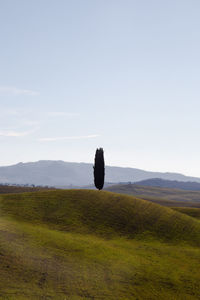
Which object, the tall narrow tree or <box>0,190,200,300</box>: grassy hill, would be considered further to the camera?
the tall narrow tree

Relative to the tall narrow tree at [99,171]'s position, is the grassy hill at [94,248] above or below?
below

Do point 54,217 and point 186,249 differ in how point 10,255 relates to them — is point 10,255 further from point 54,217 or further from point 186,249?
point 186,249

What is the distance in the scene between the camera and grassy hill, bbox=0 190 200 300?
21312 millimetres

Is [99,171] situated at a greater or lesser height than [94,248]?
greater

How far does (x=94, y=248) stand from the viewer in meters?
31.3

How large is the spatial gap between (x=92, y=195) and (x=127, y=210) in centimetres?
838

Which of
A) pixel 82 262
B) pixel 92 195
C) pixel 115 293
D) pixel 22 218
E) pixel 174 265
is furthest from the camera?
pixel 92 195

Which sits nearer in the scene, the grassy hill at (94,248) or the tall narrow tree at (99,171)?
the grassy hill at (94,248)

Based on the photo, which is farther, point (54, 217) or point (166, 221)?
point (166, 221)

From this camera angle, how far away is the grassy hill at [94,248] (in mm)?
21312

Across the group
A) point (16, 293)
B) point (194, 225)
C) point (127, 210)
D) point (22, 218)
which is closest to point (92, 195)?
point (127, 210)

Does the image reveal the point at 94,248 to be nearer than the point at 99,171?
Yes

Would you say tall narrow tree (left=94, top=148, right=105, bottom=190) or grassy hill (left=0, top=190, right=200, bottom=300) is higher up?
tall narrow tree (left=94, top=148, right=105, bottom=190)

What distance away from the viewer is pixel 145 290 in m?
22.6
